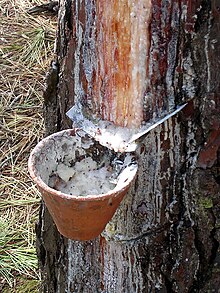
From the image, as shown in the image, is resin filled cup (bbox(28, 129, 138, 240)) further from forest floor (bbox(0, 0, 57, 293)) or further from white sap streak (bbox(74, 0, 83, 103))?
forest floor (bbox(0, 0, 57, 293))

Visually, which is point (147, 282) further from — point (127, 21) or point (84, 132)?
point (127, 21)

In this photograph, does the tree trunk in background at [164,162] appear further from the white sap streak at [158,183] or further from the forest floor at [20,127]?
the forest floor at [20,127]

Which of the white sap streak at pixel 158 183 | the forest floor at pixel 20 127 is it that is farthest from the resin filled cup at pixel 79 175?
the forest floor at pixel 20 127

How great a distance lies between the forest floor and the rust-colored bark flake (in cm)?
128

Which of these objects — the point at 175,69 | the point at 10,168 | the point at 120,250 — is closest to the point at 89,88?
the point at 175,69

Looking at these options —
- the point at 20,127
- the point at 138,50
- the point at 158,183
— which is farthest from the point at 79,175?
the point at 20,127

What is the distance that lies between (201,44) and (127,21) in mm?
137

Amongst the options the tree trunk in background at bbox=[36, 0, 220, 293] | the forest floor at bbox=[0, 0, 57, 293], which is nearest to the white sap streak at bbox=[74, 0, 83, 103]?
the tree trunk in background at bbox=[36, 0, 220, 293]

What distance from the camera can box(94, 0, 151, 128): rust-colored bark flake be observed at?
3.46 ft

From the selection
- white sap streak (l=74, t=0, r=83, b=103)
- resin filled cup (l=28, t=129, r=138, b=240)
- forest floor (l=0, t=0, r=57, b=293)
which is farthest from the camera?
forest floor (l=0, t=0, r=57, b=293)

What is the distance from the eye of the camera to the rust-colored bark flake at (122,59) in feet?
3.46

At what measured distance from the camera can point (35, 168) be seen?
1.09 meters

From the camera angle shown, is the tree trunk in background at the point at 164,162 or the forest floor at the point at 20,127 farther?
the forest floor at the point at 20,127

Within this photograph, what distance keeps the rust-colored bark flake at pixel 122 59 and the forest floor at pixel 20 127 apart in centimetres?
128
